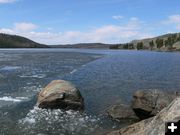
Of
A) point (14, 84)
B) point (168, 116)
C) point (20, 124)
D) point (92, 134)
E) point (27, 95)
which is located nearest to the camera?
point (168, 116)

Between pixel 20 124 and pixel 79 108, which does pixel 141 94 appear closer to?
pixel 79 108

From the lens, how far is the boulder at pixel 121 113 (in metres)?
26.8

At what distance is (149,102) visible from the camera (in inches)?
1051

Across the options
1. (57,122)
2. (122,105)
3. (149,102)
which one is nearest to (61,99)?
(57,122)

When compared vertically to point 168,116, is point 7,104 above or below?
below

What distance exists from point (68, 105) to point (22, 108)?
4225mm

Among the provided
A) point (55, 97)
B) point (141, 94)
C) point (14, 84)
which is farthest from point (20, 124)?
point (14, 84)

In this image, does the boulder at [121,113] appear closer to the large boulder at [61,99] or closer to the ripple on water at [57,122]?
the ripple on water at [57,122]

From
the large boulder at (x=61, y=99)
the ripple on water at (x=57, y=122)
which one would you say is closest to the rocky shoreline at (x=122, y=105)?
the large boulder at (x=61, y=99)

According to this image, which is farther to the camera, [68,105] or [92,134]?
[68,105]

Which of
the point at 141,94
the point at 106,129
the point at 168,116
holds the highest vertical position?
the point at 168,116

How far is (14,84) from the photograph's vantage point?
43.0m

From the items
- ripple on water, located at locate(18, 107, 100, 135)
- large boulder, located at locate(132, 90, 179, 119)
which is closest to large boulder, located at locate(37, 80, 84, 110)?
ripple on water, located at locate(18, 107, 100, 135)

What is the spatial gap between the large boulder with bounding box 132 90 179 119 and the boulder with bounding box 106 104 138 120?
500mm
